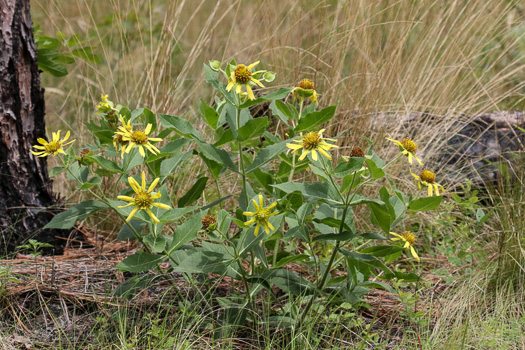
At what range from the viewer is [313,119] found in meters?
1.22

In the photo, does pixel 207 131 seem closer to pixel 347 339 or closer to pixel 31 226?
pixel 31 226

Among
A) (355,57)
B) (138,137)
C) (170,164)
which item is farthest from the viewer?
(355,57)

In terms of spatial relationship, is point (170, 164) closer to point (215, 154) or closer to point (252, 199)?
point (215, 154)

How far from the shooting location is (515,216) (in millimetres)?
1857

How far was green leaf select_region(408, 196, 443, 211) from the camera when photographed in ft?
3.80

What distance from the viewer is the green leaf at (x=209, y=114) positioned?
1259 mm

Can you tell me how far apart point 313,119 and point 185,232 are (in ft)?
1.39

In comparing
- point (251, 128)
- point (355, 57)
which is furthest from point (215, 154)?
point (355, 57)

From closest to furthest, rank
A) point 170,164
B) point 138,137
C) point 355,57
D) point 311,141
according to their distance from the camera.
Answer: point 311,141, point 138,137, point 170,164, point 355,57

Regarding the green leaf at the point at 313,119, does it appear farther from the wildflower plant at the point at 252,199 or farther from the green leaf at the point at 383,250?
the green leaf at the point at 383,250

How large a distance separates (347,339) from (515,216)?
0.85m

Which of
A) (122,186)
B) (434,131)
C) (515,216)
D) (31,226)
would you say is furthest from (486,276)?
(31,226)

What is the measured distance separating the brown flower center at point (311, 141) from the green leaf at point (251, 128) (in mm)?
113

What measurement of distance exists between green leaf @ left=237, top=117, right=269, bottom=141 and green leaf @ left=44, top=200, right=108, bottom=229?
1.39ft
